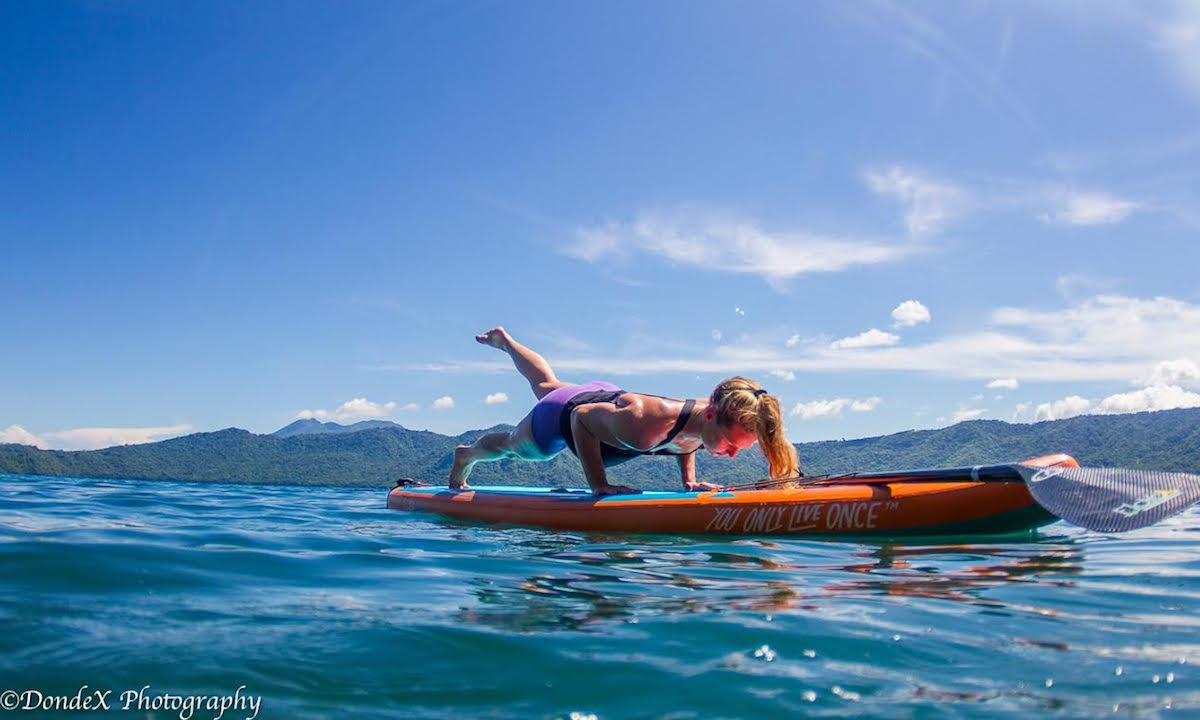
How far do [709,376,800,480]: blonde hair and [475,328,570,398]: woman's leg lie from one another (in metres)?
2.47

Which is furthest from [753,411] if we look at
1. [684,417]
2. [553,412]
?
[553,412]

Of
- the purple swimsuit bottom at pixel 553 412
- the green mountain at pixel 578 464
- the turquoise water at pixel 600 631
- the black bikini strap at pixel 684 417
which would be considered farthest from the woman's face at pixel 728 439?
the green mountain at pixel 578 464

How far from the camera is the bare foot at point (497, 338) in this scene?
9508 mm

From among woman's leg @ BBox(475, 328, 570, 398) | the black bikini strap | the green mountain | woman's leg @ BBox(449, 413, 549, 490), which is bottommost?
the green mountain

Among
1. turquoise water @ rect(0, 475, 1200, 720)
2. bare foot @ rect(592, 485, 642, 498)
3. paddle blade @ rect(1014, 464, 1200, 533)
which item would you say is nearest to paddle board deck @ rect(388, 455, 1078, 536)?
bare foot @ rect(592, 485, 642, 498)

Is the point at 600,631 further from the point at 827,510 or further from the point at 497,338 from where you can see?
the point at 497,338

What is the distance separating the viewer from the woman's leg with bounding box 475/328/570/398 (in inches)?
350

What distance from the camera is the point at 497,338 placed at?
31.4ft

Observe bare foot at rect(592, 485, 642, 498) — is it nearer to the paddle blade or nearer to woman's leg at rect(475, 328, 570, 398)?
woman's leg at rect(475, 328, 570, 398)

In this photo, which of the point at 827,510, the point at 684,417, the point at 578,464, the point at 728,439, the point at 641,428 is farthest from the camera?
the point at 578,464

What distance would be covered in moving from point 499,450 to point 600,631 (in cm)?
621

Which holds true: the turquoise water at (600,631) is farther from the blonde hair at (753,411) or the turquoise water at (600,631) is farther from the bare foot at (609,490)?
the bare foot at (609,490)

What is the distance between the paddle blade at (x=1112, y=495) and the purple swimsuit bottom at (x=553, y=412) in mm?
3908

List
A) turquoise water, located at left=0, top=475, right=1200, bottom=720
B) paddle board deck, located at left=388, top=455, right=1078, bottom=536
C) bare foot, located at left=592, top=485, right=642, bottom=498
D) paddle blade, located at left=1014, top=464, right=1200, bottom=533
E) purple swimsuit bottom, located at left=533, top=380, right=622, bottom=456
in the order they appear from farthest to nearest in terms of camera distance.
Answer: purple swimsuit bottom, located at left=533, top=380, right=622, bottom=456 < bare foot, located at left=592, top=485, right=642, bottom=498 < paddle board deck, located at left=388, top=455, right=1078, bottom=536 < paddle blade, located at left=1014, top=464, right=1200, bottom=533 < turquoise water, located at left=0, top=475, right=1200, bottom=720
